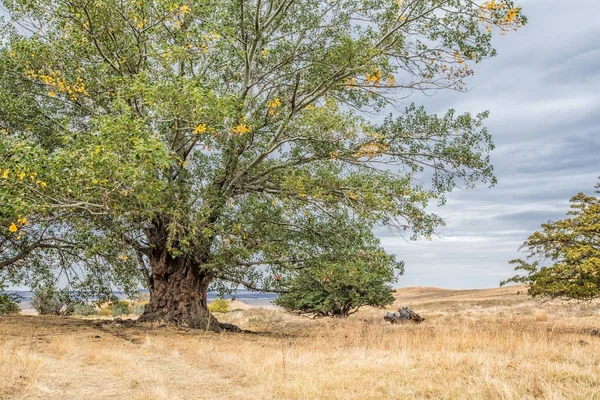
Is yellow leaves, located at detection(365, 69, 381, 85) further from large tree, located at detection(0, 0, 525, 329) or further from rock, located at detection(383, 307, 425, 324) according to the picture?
rock, located at detection(383, 307, 425, 324)

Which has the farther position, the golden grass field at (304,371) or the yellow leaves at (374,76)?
the yellow leaves at (374,76)

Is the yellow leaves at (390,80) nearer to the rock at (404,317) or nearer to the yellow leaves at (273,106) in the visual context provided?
the yellow leaves at (273,106)

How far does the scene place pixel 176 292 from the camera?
1501cm

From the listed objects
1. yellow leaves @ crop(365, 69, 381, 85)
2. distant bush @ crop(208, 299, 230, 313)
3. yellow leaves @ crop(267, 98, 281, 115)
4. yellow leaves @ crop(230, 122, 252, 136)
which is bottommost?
distant bush @ crop(208, 299, 230, 313)

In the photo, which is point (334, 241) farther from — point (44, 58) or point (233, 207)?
point (44, 58)

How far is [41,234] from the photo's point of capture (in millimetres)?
14391

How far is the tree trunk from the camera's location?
1484 cm

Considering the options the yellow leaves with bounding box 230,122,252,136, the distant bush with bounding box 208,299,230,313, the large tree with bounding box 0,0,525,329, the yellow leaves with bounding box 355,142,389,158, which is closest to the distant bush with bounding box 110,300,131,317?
the large tree with bounding box 0,0,525,329

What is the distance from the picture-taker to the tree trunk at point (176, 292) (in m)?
14.8

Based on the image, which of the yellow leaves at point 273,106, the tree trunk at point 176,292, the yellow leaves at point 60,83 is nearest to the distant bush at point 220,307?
the tree trunk at point 176,292

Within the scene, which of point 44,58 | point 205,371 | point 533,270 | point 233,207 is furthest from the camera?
point 533,270

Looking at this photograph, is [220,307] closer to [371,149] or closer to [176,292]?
[176,292]

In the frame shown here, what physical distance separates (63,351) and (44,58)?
23.3 feet

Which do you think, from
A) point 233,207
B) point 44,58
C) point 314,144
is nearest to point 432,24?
point 314,144
